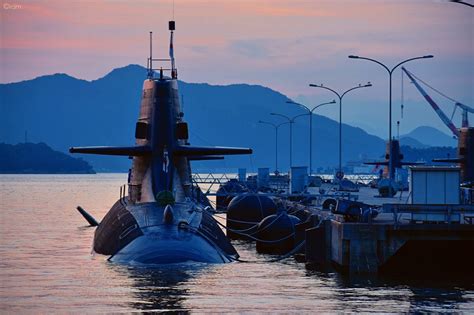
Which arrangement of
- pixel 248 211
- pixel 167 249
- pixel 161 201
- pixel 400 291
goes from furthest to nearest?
pixel 248 211, pixel 161 201, pixel 167 249, pixel 400 291

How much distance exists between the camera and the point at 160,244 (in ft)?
166

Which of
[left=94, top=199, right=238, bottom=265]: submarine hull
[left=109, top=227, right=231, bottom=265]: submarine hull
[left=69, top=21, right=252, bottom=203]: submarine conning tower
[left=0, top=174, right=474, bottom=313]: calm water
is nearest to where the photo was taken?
[left=0, top=174, right=474, bottom=313]: calm water

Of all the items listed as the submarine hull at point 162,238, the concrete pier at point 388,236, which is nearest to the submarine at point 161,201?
the submarine hull at point 162,238

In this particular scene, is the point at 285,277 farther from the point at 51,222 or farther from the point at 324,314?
the point at 51,222

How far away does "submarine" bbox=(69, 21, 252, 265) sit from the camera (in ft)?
168

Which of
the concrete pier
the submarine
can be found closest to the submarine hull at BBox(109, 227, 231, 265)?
the submarine

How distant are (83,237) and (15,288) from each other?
Result: 108 feet

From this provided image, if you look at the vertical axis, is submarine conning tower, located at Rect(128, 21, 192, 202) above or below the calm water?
above

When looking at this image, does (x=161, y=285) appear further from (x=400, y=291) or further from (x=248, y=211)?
(x=248, y=211)

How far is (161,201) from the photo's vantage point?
5738 cm

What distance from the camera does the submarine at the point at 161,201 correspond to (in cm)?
5112

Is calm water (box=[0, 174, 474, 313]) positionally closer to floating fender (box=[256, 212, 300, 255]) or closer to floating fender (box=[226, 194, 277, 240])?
floating fender (box=[256, 212, 300, 255])

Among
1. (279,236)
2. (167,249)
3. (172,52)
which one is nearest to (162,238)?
(167,249)

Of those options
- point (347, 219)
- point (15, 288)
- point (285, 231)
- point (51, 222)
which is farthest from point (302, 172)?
point (15, 288)
